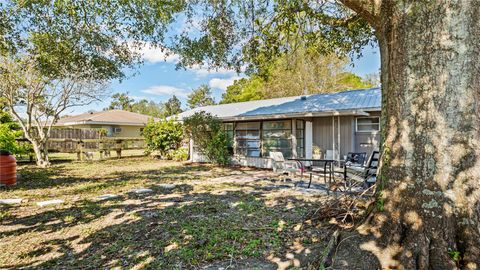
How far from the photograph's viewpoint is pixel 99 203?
6426mm

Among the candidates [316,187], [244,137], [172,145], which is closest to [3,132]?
[172,145]

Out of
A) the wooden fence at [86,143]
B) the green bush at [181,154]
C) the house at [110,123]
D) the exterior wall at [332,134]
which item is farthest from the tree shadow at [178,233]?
the house at [110,123]

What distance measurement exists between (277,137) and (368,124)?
371 centimetres

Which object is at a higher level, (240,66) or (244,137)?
(240,66)

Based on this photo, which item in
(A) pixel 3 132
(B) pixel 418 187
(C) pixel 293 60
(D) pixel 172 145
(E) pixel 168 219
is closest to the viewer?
(B) pixel 418 187

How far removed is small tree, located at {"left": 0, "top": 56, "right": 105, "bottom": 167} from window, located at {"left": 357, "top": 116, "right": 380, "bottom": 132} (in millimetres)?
11147

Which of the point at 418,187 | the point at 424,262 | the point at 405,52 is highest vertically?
the point at 405,52

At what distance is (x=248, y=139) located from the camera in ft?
45.8

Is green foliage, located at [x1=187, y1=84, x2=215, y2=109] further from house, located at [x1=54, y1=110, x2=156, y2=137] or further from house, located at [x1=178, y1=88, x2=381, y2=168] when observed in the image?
house, located at [x1=178, y1=88, x2=381, y2=168]

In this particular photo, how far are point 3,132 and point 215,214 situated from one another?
1132cm

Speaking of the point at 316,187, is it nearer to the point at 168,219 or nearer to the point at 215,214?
the point at 215,214

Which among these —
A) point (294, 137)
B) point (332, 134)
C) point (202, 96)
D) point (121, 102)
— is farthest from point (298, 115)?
point (121, 102)

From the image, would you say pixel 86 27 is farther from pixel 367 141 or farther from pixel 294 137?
pixel 367 141

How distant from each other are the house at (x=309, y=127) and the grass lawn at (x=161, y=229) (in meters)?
4.53
